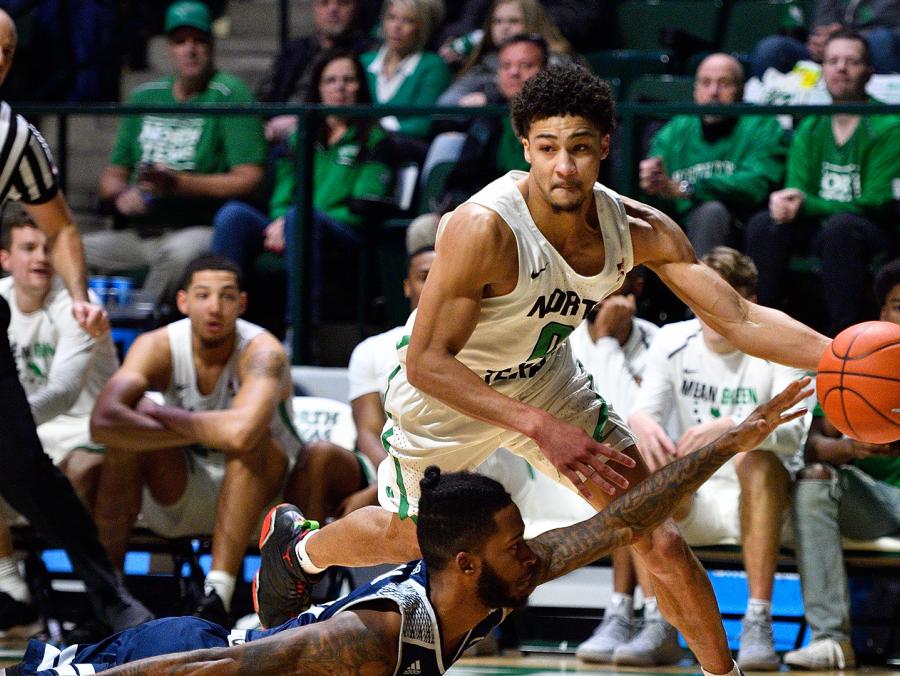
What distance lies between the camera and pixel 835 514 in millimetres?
5703

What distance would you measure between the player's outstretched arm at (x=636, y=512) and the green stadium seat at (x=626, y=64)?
5313mm

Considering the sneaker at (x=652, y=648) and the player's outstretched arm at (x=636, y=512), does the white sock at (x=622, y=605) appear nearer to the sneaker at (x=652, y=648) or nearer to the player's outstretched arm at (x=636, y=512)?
the sneaker at (x=652, y=648)

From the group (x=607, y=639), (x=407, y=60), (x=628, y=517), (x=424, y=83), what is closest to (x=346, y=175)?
(x=424, y=83)

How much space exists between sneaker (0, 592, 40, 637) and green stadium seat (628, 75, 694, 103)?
4096mm

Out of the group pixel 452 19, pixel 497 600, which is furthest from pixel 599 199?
pixel 452 19

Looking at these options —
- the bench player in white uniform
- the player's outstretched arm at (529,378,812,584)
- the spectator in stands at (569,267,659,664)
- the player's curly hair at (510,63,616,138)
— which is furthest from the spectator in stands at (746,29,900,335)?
the player's outstretched arm at (529,378,812,584)

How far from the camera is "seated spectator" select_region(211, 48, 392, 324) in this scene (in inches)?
277

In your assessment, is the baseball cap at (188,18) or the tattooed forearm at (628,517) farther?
the baseball cap at (188,18)

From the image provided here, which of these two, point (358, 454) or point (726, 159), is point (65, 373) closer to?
point (358, 454)

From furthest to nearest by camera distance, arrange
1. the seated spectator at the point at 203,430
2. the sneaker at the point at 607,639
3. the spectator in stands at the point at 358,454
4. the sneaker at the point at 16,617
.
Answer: the spectator in stands at the point at 358,454
the seated spectator at the point at 203,430
the sneaker at the point at 607,639
the sneaker at the point at 16,617

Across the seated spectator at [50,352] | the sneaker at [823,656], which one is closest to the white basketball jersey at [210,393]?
the seated spectator at [50,352]

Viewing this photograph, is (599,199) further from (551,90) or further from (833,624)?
(833,624)

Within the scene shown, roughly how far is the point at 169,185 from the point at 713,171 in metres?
2.62

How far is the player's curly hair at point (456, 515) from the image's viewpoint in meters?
3.38
